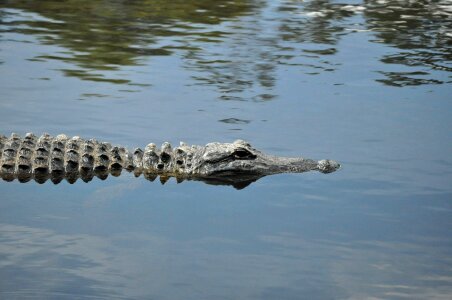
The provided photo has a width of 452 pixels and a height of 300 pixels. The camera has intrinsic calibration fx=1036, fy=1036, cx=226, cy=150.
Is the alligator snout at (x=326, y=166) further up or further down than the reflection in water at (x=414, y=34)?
further down

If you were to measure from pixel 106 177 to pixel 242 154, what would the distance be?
48.7 inches

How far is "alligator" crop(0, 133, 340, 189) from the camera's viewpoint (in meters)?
8.95

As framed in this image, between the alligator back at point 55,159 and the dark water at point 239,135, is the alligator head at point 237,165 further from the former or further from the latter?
the alligator back at point 55,159

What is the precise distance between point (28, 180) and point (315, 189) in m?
2.47

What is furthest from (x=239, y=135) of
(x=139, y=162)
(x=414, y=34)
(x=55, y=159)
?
(x=414, y=34)

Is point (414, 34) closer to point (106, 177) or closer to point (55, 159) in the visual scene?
point (106, 177)

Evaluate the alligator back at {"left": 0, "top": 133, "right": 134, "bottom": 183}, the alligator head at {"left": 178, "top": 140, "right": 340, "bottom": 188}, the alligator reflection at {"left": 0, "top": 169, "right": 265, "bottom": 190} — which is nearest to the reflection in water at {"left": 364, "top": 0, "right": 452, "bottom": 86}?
the alligator head at {"left": 178, "top": 140, "right": 340, "bottom": 188}

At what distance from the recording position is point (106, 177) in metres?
8.99

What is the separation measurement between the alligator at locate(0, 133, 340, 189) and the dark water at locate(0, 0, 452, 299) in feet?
0.58

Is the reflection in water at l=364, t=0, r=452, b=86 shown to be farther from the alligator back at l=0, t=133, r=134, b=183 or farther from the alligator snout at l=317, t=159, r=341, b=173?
the alligator back at l=0, t=133, r=134, b=183

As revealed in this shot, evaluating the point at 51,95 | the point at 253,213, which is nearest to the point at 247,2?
the point at 51,95

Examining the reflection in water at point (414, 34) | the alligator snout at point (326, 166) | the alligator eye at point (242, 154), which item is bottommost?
the alligator snout at point (326, 166)

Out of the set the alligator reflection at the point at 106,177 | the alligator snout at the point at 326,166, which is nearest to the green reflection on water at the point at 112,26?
the alligator reflection at the point at 106,177

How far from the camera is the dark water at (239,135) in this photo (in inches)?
274
